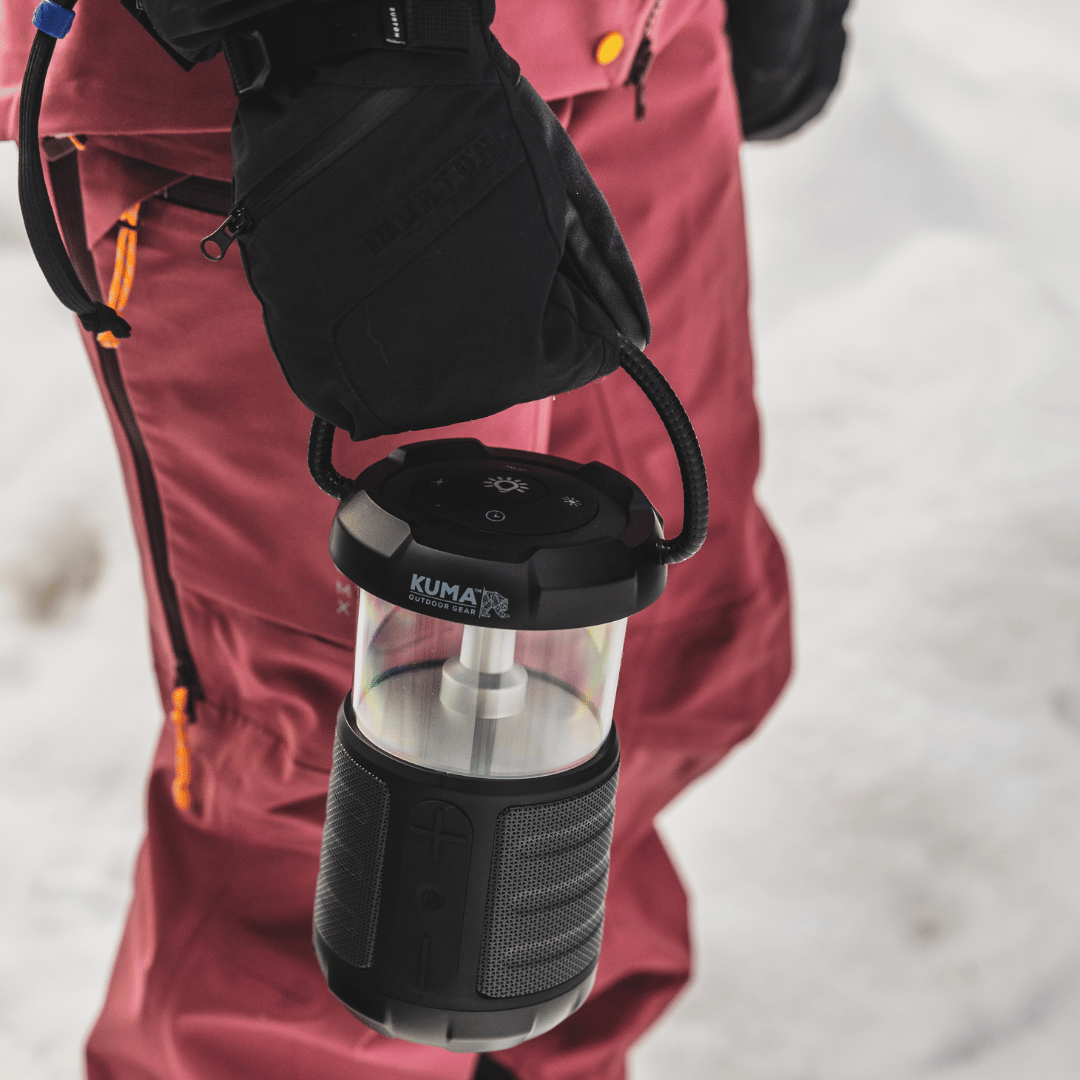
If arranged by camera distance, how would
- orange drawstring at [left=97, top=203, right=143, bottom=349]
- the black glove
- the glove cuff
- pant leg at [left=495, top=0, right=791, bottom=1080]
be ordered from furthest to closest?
the black glove → pant leg at [left=495, top=0, right=791, bottom=1080] → orange drawstring at [left=97, top=203, right=143, bottom=349] → the glove cuff

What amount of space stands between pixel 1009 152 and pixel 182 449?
1524 mm

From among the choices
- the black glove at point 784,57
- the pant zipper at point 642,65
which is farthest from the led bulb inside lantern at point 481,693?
the black glove at point 784,57

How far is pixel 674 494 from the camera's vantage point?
0.86 meters

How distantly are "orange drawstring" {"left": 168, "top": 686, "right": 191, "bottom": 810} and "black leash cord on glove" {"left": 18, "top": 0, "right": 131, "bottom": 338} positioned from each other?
0.31 m

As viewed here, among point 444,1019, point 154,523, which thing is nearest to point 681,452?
point 444,1019

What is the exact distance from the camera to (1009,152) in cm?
176

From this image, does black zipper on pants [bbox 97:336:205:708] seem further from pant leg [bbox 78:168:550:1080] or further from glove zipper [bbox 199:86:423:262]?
glove zipper [bbox 199:86:423:262]

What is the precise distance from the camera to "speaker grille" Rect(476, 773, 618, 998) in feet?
1.72

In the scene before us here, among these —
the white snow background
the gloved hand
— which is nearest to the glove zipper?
the gloved hand

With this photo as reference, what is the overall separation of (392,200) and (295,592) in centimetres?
30

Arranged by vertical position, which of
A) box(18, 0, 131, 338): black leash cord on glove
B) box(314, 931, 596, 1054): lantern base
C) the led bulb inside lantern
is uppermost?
box(18, 0, 131, 338): black leash cord on glove

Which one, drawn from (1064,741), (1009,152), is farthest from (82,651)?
(1009,152)

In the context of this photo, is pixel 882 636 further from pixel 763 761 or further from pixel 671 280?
pixel 671 280

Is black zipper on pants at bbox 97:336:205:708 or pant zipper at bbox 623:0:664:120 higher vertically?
pant zipper at bbox 623:0:664:120
